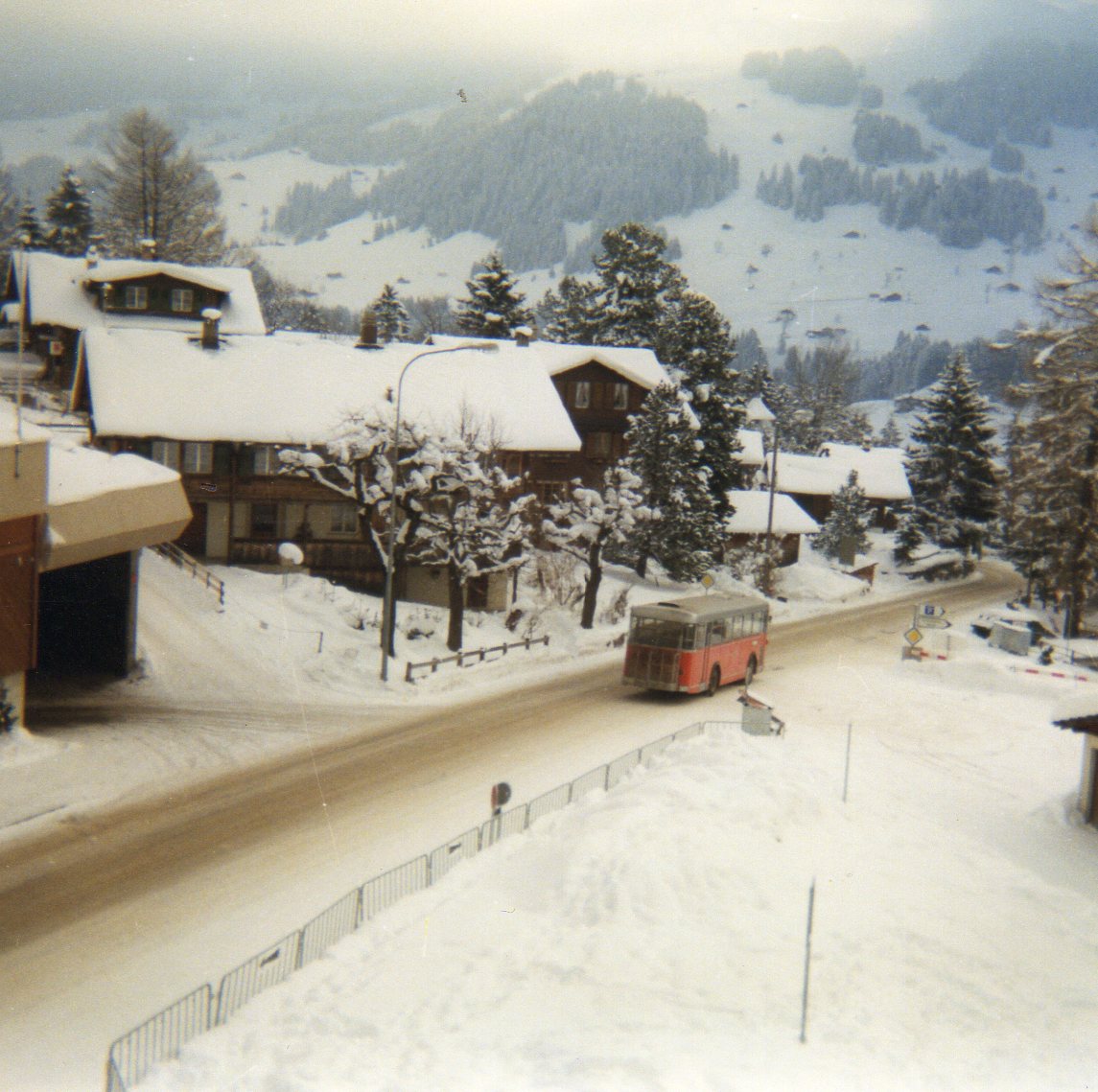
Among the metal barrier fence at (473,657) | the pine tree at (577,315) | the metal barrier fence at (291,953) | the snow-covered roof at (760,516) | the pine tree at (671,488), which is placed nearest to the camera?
the metal barrier fence at (291,953)

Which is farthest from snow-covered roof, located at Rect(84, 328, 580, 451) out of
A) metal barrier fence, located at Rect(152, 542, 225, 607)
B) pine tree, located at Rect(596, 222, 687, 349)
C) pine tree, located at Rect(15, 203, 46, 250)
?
pine tree, located at Rect(15, 203, 46, 250)

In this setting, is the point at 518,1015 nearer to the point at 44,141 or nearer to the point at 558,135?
the point at 44,141

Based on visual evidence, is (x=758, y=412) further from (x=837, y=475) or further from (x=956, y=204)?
(x=956, y=204)

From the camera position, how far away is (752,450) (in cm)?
6794

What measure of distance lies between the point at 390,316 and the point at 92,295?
2774 centimetres

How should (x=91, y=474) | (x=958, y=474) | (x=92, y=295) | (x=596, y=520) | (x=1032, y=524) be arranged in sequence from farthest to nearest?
(x=958, y=474), (x=92, y=295), (x=1032, y=524), (x=596, y=520), (x=91, y=474)

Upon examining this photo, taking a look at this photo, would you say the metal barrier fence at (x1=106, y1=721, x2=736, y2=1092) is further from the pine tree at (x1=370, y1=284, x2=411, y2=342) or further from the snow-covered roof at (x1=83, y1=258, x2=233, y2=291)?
Result: the pine tree at (x1=370, y1=284, x2=411, y2=342)

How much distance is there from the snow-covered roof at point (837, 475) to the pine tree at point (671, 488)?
2782 cm

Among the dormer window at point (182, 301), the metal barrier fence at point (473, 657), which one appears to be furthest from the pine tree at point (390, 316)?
the metal barrier fence at point (473, 657)

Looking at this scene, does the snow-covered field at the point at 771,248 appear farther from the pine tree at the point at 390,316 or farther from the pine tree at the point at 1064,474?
the pine tree at the point at 1064,474

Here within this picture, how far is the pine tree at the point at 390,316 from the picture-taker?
2928 inches

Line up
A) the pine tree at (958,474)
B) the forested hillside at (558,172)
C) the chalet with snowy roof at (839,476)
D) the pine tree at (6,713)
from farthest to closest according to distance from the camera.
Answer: the forested hillside at (558,172) → the chalet with snowy roof at (839,476) → the pine tree at (958,474) → the pine tree at (6,713)

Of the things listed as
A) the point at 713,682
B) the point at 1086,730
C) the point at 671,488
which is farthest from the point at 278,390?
the point at 1086,730

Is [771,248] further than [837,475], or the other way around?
[771,248]
